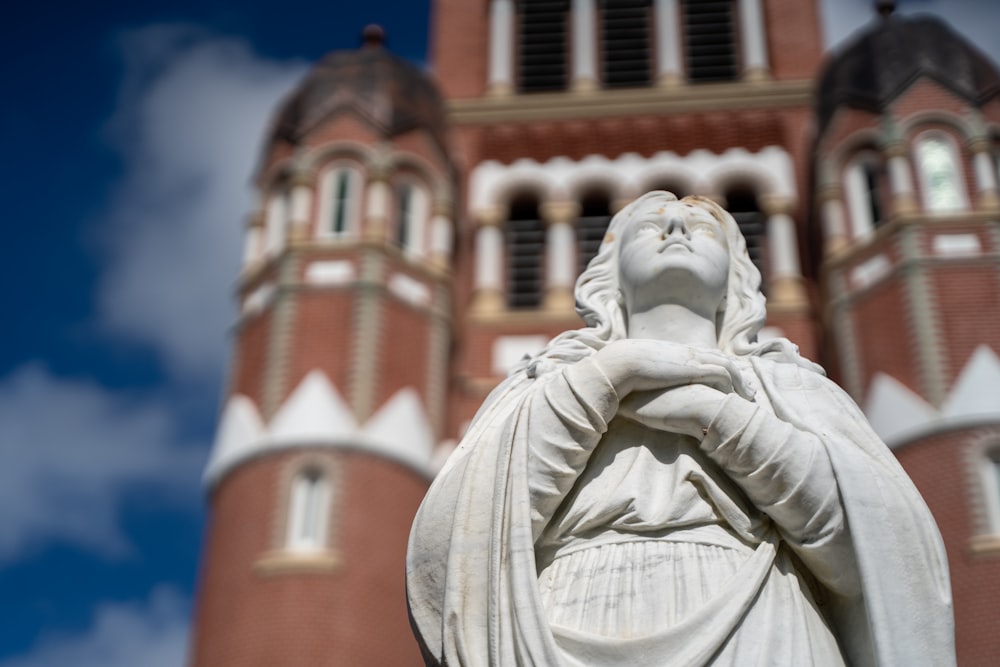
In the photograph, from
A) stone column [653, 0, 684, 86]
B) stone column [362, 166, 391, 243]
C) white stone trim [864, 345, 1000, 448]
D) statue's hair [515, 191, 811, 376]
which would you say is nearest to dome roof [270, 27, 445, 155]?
stone column [362, 166, 391, 243]

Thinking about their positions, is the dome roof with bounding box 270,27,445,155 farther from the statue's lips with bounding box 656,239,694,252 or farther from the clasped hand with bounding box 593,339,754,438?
the clasped hand with bounding box 593,339,754,438

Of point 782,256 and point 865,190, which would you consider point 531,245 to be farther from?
point 865,190

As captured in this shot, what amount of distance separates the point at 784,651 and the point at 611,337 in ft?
3.14

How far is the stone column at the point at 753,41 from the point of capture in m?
23.3

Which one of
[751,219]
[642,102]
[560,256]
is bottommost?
[560,256]

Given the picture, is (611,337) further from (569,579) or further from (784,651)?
(784,651)

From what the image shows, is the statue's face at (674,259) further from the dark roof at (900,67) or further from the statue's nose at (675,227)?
the dark roof at (900,67)

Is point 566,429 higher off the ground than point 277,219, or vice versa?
point 277,219

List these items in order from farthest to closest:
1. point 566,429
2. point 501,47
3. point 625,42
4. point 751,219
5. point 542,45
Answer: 1. point 542,45
2. point 625,42
3. point 501,47
4. point 751,219
5. point 566,429

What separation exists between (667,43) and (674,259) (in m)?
20.8

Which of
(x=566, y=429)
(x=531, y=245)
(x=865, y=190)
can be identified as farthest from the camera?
(x=531, y=245)

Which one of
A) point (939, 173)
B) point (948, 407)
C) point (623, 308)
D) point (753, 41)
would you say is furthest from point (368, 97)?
point (623, 308)

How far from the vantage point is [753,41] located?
23.8 metres

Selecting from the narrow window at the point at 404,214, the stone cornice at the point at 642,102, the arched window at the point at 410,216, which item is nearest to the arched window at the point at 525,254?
the stone cornice at the point at 642,102
